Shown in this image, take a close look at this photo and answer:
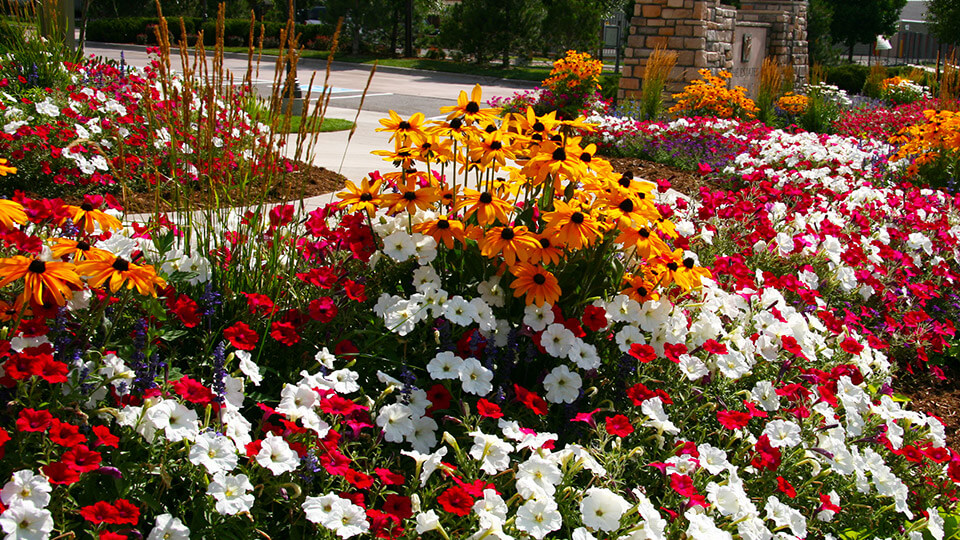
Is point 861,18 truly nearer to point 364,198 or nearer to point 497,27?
point 497,27

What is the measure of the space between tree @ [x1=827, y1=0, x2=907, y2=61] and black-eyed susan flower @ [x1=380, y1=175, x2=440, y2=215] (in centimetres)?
3373

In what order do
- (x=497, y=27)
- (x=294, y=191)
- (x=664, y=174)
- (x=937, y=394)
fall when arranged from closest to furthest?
(x=937, y=394) → (x=294, y=191) → (x=664, y=174) → (x=497, y=27)

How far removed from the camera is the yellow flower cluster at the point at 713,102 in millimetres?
10562

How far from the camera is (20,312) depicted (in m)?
1.90

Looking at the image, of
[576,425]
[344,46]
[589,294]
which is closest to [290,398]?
[576,425]

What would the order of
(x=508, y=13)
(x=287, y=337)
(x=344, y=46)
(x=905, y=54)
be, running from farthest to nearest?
(x=905, y=54)
(x=344, y=46)
(x=508, y=13)
(x=287, y=337)

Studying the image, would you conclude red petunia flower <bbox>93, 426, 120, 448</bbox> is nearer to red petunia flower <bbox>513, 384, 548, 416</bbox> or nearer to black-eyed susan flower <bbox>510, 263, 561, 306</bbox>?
red petunia flower <bbox>513, 384, 548, 416</bbox>

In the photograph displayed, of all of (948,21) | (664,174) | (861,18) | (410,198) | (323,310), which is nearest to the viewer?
(323,310)

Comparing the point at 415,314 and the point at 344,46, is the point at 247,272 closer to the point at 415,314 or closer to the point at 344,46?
the point at 415,314

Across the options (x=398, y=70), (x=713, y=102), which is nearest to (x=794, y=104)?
(x=713, y=102)

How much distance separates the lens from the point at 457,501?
1.84m

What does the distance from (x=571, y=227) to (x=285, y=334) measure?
3.07 feet

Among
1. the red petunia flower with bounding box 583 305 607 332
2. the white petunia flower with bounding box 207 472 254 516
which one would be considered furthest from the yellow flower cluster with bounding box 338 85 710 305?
the white petunia flower with bounding box 207 472 254 516

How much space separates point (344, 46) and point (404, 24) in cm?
232
